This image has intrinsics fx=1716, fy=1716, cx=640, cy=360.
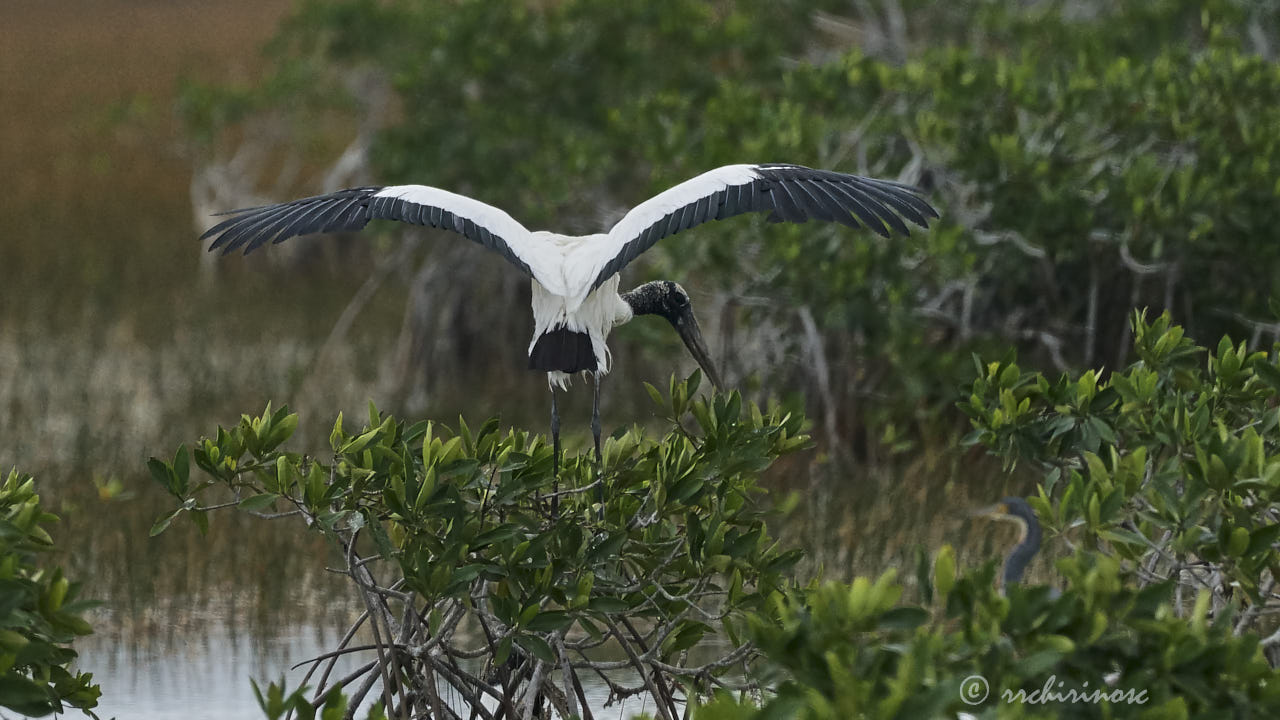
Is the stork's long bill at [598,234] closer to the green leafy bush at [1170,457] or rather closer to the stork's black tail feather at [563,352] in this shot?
the stork's black tail feather at [563,352]

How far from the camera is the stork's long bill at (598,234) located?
181 inches

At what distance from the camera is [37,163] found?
957 inches

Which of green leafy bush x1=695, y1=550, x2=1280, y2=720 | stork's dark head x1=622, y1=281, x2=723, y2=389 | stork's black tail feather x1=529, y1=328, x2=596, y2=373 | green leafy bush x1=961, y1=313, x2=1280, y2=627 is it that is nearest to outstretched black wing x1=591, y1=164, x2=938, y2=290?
stork's black tail feather x1=529, y1=328, x2=596, y2=373

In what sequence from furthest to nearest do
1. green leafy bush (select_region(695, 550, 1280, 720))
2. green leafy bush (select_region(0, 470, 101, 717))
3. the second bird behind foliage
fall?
the second bird behind foliage, green leafy bush (select_region(0, 470, 101, 717)), green leafy bush (select_region(695, 550, 1280, 720))

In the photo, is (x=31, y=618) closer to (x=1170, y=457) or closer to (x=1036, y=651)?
(x=1036, y=651)

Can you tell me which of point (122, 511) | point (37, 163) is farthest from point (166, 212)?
point (122, 511)

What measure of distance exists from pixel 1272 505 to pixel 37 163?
904 inches

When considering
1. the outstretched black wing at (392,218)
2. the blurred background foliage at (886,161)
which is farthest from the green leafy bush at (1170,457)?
the blurred background foliage at (886,161)

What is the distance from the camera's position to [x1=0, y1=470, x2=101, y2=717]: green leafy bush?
12.1 ft

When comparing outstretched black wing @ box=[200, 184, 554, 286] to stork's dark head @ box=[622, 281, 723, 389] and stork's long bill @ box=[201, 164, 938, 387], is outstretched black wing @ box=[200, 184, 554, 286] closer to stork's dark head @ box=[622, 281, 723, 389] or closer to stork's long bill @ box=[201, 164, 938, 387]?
stork's long bill @ box=[201, 164, 938, 387]

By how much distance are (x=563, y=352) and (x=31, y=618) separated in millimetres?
1539

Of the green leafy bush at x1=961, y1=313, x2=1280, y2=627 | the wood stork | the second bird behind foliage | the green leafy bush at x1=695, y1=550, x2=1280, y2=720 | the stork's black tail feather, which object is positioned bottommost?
the second bird behind foliage

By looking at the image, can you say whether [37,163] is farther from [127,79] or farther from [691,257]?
[691,257]

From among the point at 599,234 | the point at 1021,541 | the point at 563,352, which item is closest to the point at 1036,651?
the point at 563,352
